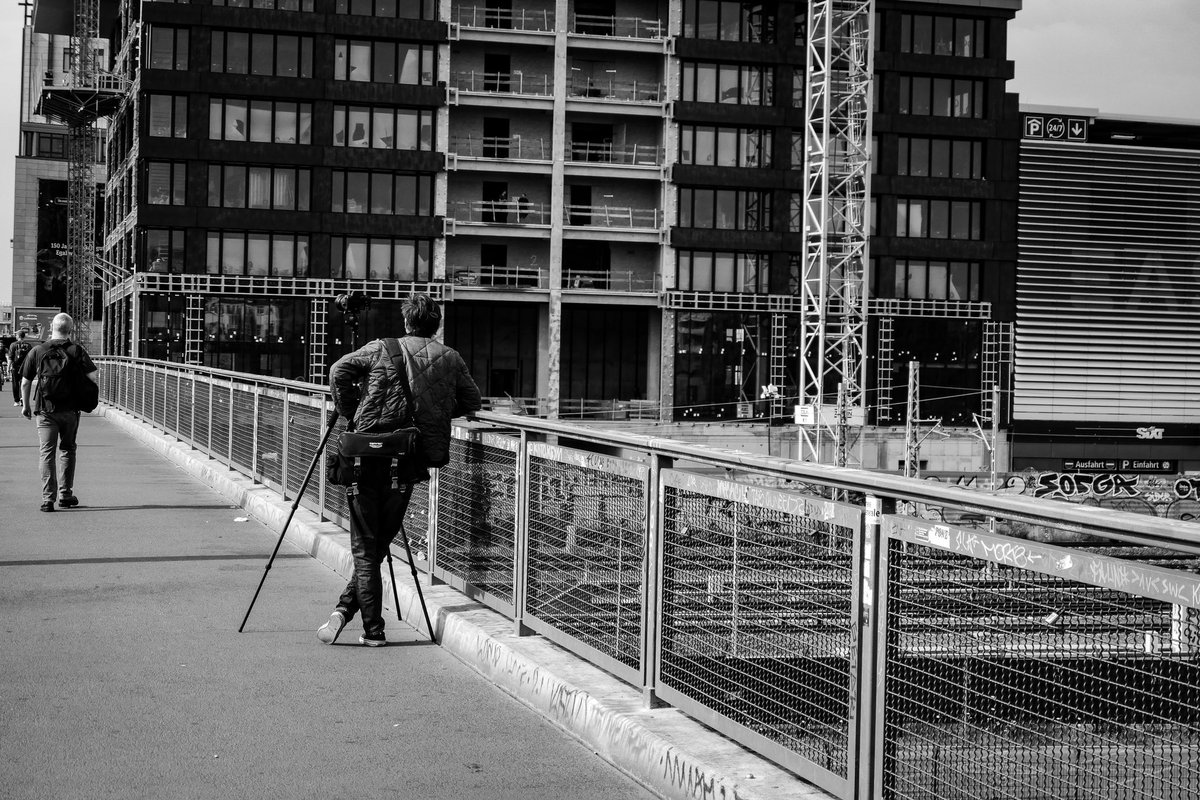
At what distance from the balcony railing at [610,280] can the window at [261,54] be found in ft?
48.6

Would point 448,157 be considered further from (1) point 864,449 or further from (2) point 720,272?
(1) point 864,449

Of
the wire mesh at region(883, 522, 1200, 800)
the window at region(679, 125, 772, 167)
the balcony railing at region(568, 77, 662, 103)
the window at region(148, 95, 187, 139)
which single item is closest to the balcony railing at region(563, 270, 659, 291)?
the window at region(679, 125, 772, 167)

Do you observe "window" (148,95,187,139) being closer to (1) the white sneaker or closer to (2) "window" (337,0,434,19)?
(2) "window" (337,0,434,19)

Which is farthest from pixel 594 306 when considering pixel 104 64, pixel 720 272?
pixel 104 64

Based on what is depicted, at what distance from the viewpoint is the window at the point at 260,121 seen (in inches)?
2404

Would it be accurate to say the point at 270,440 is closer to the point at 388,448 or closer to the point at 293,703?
the point at 388,448

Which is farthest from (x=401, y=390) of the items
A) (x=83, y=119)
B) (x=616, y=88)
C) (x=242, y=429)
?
(x=83, y=119)

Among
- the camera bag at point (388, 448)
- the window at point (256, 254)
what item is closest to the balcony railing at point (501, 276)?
the window at point (256, 254)

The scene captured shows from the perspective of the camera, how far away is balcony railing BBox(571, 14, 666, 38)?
66.4 m

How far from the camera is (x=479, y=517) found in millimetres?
8672

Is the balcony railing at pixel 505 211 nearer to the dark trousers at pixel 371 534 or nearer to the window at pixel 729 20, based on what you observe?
the window at pixel 729 20

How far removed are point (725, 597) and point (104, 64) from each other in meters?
93.4

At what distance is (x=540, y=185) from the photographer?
65875mm

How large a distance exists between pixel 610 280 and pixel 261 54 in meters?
18.4
